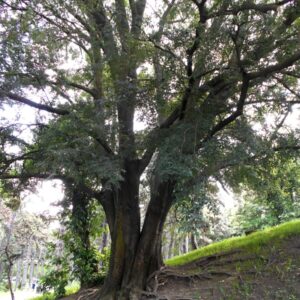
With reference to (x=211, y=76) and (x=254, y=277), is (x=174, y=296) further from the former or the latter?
(x=211, y=76)

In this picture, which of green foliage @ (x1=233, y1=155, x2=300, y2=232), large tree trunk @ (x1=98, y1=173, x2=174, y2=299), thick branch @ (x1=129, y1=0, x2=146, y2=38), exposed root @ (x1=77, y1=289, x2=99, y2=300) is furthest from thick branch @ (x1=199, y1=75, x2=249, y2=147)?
exposed root @ (x1=77, y1=289, x2=99, y2=300)

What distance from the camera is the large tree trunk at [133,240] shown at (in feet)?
22.6

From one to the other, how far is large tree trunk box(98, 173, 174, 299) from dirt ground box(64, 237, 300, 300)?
35cm

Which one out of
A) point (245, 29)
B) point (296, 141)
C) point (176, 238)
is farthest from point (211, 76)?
point (176, 238)

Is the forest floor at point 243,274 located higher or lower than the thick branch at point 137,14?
lower

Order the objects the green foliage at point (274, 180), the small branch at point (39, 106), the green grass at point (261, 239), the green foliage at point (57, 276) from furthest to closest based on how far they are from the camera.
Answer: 1. the green foliage at point (57, 276)
2. the green grass at point (261, 239)
3. the green foliage at point (274, 180)
4. the small branch at point (39, 106)

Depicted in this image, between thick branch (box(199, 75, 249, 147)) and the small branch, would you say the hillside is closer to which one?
thick branch (box(199, 75, 249, 147))

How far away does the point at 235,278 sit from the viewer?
657 centimetres

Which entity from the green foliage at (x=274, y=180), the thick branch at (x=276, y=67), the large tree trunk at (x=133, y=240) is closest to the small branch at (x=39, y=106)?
the large tree trunk at (x=133, y=240)

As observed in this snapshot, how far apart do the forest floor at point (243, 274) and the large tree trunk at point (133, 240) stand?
0.36 m

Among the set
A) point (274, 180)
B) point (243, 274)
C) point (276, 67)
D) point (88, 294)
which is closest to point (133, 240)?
point (88, 294)

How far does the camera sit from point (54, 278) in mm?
8930

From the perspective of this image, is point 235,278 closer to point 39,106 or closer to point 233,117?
point 233,117

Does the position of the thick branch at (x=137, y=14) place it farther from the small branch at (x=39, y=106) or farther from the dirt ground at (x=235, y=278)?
the dirt ground at (x=235, y=278)
